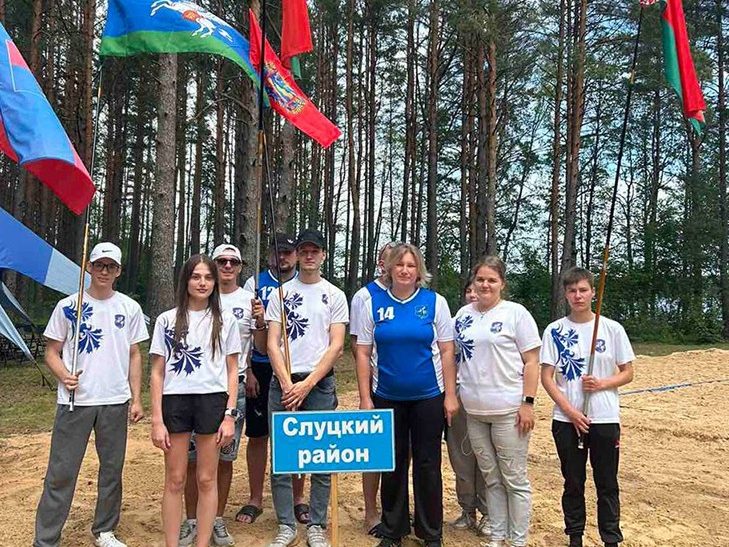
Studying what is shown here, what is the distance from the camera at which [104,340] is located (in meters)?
3.52

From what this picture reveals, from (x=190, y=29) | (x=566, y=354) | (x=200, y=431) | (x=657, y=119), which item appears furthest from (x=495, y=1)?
(x=657, y=119)

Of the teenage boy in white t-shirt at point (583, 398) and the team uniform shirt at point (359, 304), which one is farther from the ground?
the team uniform shirt at point (359, 304)

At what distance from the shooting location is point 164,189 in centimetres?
936

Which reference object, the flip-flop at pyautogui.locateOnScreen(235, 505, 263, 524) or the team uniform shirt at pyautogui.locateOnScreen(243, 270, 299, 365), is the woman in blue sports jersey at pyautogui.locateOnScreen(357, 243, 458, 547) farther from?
the flip-flop at pyautogui.locateOnScreen(235, 505, 263, 524)

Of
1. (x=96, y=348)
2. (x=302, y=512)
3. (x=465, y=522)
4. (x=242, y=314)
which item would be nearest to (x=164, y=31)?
(x=242, y=314)

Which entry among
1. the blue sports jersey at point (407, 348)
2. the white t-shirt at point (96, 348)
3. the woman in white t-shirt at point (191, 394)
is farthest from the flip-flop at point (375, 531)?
the white t-shirt at point (96, 348)

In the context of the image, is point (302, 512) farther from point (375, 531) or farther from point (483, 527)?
point (483, 527)

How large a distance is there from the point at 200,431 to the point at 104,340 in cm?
85

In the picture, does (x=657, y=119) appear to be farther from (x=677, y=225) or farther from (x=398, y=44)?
(x=398, y=44)

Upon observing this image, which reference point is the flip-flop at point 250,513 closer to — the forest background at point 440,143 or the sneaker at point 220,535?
the sneaker at point 220,535

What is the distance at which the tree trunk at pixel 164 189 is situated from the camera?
9320 millimetres

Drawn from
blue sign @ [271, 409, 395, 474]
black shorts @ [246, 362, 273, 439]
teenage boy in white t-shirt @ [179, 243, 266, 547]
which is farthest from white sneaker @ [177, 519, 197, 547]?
blue sign @ [271, 409, 395, 474]

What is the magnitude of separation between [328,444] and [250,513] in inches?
57.6

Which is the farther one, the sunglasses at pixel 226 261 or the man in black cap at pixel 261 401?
the man in black cap at pixel 261 401
